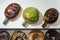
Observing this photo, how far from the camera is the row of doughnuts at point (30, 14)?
1.34 meters

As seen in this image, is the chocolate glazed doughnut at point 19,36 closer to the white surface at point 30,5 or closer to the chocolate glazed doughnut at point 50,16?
the white surface at point 30,5

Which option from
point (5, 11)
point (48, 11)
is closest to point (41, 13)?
point (48, 11)

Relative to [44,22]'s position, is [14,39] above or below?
below

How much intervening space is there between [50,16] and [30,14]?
0.16m

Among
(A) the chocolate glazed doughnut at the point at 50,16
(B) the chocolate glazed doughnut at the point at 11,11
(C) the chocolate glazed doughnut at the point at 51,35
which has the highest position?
(B) the chocolate glazed doughnut at the point at 11,11

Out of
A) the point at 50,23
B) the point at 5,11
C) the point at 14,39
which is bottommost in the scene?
the point at 14,39

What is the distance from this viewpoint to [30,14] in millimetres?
1336

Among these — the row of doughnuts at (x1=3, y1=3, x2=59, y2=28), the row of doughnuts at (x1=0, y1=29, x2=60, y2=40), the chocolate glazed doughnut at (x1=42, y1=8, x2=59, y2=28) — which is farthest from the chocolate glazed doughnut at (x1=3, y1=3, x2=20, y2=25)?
the chocolate glazed doughnut at (x1=42, y1=8, x2=59, y2=28)

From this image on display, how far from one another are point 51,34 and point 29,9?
0.27 metres

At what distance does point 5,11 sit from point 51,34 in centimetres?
42

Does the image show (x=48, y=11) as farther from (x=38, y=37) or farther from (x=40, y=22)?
(x=38, y=37)

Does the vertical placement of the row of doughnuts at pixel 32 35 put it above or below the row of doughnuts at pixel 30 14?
below

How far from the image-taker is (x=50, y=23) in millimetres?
1384

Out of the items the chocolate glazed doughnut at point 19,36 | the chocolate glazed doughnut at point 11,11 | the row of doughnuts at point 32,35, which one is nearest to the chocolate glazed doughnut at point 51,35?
the row of doughnuts at point 32,35
